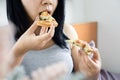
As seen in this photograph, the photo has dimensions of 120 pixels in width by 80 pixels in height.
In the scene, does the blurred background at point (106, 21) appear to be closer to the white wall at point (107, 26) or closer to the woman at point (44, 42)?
the white wall at point (107, 26)

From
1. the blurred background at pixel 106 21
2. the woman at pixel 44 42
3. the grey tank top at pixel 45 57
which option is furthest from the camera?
the blurred background at pixel 106 21

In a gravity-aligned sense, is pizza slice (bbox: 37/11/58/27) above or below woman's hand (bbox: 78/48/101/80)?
above

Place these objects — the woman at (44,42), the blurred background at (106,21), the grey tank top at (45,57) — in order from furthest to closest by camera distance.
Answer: the blurred background at (106,21) → the grey tank top at (45,57) → the woman at (44,42)

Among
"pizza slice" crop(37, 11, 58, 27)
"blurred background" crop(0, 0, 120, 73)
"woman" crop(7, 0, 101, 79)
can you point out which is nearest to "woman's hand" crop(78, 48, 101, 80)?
"woman" crop(7, 0, 101, 79)

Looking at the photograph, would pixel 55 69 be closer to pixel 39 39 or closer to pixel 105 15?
pixel 39 39

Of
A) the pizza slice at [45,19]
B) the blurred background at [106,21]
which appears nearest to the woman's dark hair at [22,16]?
the pizza slice at [45,19]

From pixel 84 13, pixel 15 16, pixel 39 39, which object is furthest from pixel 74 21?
pixel 39 39

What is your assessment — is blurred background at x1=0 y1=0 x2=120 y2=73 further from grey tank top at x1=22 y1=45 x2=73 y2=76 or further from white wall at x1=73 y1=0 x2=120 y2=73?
grey tank top at x1=22 y1=45 x2=73 y2=76
